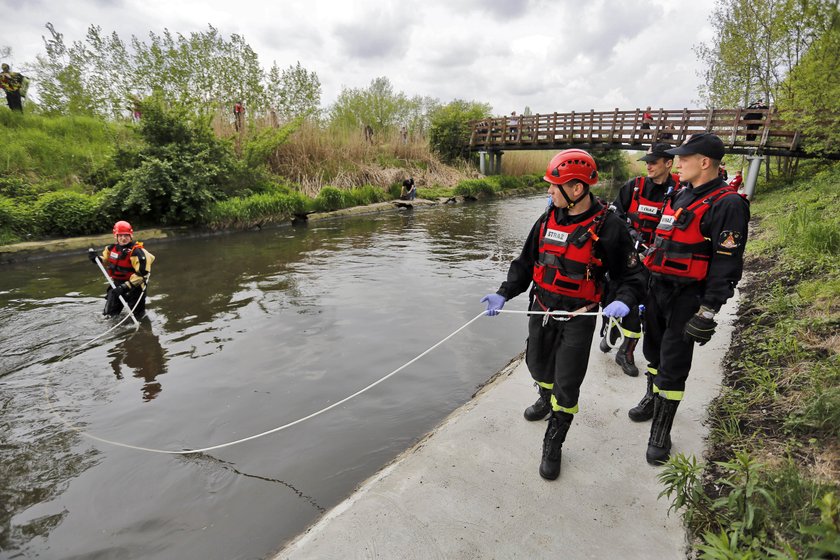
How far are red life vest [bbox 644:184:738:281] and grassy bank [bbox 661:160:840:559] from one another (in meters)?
1.09

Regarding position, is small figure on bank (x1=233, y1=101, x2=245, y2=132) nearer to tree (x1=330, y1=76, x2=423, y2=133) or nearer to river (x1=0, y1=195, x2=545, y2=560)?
river (x1=0, y1=195, x2=545, y2=560)

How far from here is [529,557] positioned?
218 cm

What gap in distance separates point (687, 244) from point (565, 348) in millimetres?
1045

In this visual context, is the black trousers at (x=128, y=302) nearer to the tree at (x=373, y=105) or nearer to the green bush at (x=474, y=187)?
the green bush at (x=474, y=187)

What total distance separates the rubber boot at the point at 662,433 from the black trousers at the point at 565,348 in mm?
624

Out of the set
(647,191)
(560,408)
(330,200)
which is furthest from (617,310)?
(330,200)

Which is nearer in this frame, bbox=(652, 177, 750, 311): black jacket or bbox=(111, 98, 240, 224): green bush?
bbox=(652, 177, 750, 311): black jacket

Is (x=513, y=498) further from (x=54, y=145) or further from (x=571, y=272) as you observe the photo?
(x=54, y=145)

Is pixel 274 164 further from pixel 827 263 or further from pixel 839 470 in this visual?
pixel 839 470

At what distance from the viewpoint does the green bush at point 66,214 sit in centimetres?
1083

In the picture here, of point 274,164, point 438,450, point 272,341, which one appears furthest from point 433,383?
point 274,164

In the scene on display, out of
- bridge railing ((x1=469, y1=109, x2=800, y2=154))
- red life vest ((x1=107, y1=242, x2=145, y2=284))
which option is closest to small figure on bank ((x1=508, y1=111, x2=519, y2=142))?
bridge railing ((x1=469, y1=109, x2=800, y2=154))

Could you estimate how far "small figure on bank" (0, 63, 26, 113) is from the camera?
1518 centimetres

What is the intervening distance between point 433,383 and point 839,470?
10.6 ft
